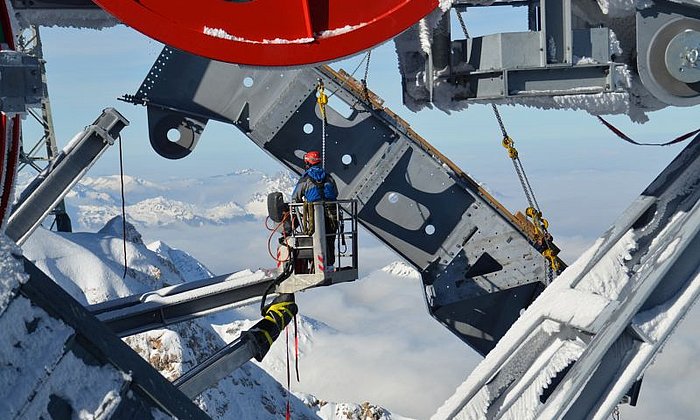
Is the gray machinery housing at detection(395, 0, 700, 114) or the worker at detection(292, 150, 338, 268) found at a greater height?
the worker at detection(292, 150, 338, 268)

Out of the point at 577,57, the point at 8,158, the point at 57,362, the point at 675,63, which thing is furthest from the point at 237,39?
the point at 675,63

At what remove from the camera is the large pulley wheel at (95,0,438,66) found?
4922 mm

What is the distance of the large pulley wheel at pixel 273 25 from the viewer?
492 centimetres

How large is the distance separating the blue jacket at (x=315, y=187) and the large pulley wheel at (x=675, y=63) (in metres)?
4.95

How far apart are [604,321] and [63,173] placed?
6.33m

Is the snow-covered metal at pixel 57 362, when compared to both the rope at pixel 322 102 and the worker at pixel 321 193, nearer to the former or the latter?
the worker at pixel 321 193

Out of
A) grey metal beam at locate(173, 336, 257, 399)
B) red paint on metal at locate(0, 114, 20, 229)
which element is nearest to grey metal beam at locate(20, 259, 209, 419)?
red paint on metal at locate(0, 114, 20, 229)

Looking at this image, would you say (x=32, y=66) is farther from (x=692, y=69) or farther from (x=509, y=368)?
(x=692, y=69)

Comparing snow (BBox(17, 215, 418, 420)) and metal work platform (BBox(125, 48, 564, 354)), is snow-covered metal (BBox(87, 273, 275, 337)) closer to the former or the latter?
metal work platform (BBox(125, 48, 564, 354))

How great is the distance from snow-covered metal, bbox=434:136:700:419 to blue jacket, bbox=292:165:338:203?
4297 millimetres

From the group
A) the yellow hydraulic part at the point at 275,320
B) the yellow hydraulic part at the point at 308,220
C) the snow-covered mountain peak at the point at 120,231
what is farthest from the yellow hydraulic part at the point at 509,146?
the snow-covered mountain peak at the point at 120,231

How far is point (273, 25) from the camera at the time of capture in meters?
5.13

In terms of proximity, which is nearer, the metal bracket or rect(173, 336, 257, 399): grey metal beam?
the metal bracket

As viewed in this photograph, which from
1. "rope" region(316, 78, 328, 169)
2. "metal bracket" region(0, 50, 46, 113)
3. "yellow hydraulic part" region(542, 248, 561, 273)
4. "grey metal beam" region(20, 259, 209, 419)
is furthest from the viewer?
"yellow hydraulic part" region(542, 248, 561, 273)
